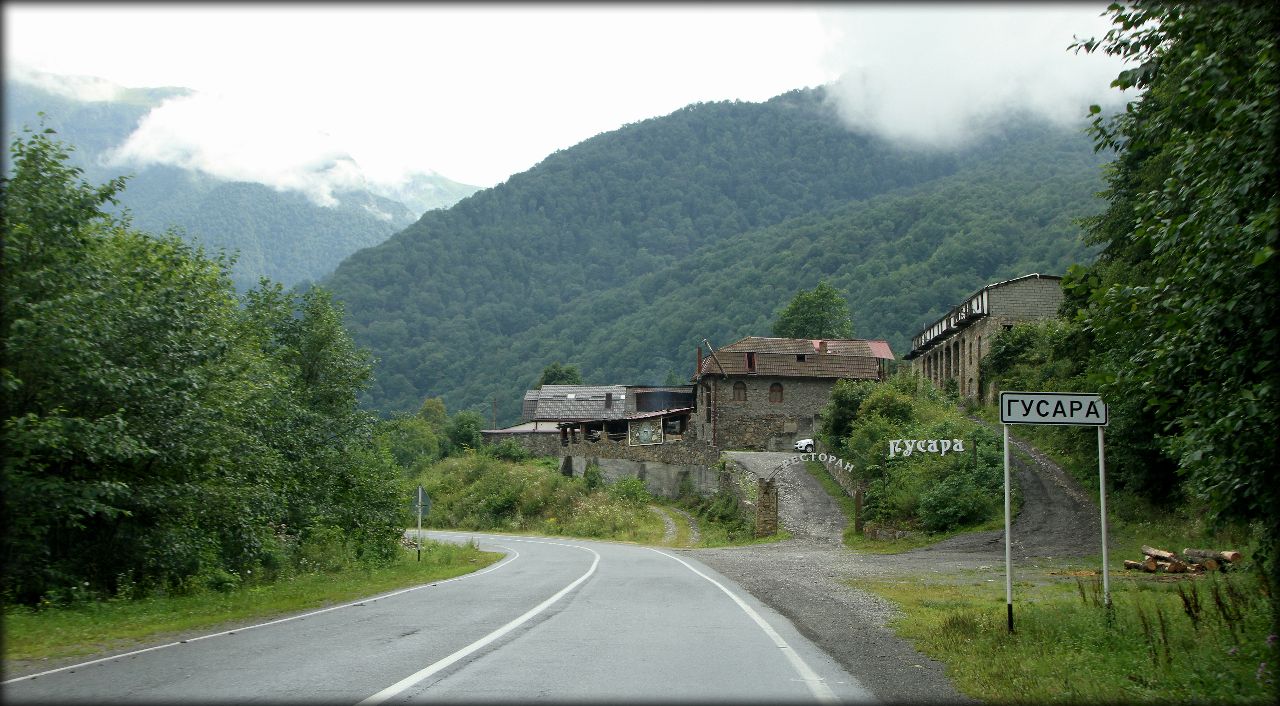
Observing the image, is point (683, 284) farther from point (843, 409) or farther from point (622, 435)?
point (843, 409)

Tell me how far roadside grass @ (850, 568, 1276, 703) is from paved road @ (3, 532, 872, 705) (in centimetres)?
160

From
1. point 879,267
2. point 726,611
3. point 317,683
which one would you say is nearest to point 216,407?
point 726,611

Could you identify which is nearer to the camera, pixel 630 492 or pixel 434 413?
pixel 630 492

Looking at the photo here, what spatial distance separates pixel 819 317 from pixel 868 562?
238 feet

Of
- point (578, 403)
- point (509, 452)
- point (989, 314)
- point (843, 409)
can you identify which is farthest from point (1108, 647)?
point (578, 403)

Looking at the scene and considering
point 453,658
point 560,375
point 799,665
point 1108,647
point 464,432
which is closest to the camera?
point 799,665

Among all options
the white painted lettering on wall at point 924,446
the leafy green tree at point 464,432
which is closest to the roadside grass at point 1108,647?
the white painted lettering on wall at point 924,446

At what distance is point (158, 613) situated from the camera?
14992 mm

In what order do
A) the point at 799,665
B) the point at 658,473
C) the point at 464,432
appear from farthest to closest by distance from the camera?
the point at 464,432, the point at 658,473, the point at 799,665

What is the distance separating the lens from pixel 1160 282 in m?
9.04

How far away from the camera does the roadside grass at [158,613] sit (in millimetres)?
11391

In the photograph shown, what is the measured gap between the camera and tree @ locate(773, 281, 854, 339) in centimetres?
9788

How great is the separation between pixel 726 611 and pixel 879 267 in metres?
123

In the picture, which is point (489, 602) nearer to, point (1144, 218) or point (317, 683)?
point (317, 683)
